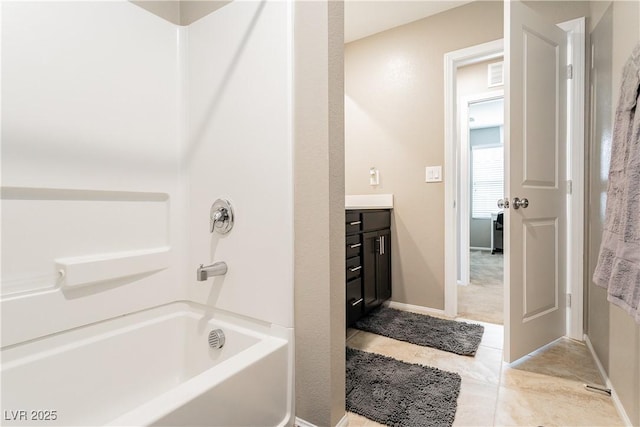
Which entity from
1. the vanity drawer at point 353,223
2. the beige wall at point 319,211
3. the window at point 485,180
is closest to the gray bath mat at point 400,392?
the beige wall at point 319,211

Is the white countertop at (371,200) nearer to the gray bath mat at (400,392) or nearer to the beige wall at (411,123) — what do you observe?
the beige wall at (411,123)

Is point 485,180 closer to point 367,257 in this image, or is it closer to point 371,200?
point 371,200

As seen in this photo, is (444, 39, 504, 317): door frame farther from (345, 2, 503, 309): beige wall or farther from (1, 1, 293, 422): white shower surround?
(1, 1, 293, 422): white shower surround

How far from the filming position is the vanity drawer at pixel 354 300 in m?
1.93

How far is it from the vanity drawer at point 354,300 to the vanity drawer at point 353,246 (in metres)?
0.19

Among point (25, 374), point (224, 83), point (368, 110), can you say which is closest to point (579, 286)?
point (368, 110)

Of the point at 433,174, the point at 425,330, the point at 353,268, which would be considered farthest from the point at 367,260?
the point at 433,174

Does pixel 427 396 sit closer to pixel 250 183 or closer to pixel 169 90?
pixel 250 183

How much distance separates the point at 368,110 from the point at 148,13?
1.82 meters

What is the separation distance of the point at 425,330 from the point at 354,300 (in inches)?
21.7

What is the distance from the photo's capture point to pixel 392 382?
1.44 meters

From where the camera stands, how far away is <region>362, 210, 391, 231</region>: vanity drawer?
7.07ft

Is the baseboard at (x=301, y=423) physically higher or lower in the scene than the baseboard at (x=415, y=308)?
higher

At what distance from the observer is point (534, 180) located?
169 centimetres
